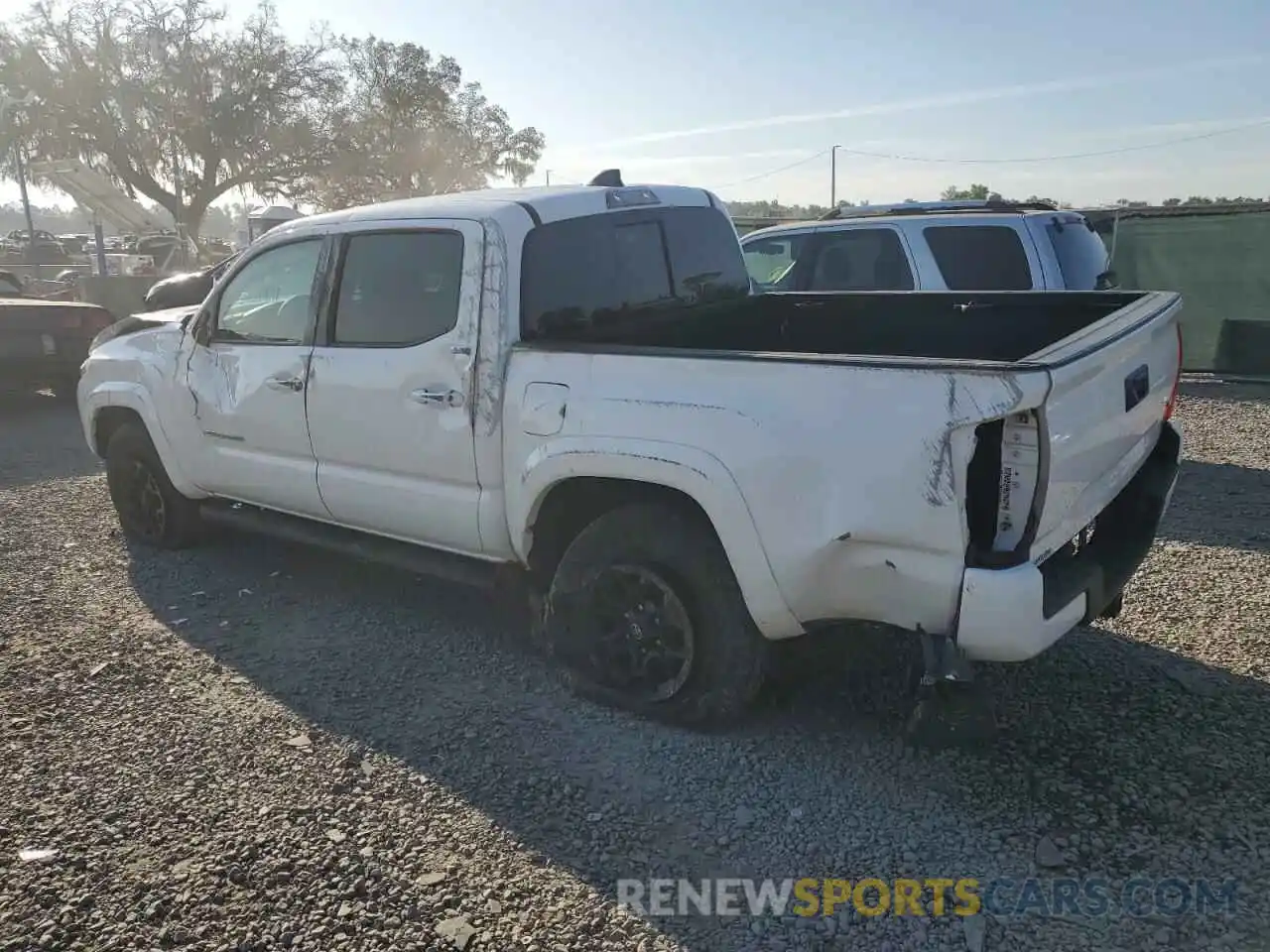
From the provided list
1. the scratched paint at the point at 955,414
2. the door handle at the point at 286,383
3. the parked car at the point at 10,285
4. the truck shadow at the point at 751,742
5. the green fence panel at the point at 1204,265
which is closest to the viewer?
the scratched paint at the point at 955,414

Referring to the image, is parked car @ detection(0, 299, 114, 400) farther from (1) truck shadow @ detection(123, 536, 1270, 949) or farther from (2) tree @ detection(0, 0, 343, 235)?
(2) tree @ detection(0, 0, 343, 235)

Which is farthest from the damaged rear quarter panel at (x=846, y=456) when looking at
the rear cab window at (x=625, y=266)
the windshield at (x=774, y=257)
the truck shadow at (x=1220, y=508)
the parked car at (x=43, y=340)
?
the parked car at (x=43, y=340)

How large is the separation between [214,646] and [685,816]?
2482mm

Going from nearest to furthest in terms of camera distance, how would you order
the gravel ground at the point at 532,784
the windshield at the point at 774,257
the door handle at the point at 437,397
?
the gravel ground at the point at 532,784 < the door handle at the point at 437,397 < the windshield at the point at 774,257

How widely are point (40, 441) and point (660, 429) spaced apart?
8150 mm

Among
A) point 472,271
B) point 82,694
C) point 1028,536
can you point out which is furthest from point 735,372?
point 82,694

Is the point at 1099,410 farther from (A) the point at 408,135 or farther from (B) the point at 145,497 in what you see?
(A) the point at 408,135

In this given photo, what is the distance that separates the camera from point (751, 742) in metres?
3.52

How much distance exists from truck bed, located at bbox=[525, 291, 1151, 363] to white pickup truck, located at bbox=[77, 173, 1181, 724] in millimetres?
14

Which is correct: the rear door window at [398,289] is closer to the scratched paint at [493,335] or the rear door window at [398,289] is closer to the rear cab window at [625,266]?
the scratched paint at [493,335]

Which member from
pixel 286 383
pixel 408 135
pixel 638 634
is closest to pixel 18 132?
pixel 408 135

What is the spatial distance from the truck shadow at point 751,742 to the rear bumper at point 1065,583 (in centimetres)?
51

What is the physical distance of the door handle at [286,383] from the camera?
14.7 ft

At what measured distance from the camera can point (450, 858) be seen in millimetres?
2928
